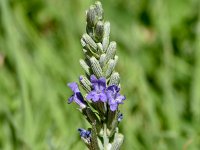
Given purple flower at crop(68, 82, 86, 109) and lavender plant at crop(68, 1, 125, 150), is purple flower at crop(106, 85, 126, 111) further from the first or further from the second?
purple flower at crop(68, 82, 86, 109)

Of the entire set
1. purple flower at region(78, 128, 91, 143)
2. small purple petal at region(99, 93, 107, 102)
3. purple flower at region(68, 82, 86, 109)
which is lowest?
purple flower at region(78, 128, 91, 143)

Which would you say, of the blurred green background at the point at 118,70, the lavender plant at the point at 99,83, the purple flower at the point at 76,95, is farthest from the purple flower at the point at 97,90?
the blurred green background at the point at 118,70

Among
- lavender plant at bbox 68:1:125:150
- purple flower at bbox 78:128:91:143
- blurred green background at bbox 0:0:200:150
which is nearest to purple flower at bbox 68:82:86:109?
lavender plant at bbox 68:1:125:150

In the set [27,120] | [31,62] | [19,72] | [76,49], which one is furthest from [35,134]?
[76,49]

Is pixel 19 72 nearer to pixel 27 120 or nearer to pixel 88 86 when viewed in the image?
pixel 27 120

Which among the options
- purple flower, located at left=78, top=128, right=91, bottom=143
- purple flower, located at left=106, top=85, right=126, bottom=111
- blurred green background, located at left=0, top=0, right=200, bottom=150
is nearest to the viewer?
purple flower, located at left=106, top=85, right=126, bottom=111

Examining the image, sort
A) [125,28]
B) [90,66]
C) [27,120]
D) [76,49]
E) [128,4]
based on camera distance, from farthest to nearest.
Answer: [128,4], [125,28], [76,49], [27,120], [90,66]

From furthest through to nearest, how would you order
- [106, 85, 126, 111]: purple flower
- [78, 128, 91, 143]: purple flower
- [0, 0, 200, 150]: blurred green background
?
[0, 0, 200, 150]: blurred green background < [78, 128, 91, 143]: purple flower < [106, 85, 126, 111]: purple flower
